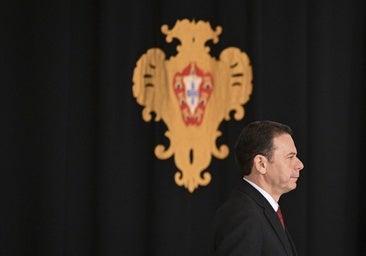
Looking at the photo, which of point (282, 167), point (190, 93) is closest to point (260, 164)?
point (282, 167)

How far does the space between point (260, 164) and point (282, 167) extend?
7 cm

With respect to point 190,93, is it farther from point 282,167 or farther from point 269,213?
point 269,213

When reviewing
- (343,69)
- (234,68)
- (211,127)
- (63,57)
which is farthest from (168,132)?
(343,69)

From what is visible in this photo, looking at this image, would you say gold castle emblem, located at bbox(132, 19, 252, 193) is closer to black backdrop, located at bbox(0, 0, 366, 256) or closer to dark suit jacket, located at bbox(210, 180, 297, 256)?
black backdrop, located at bbox(0, 0, 366, 256)

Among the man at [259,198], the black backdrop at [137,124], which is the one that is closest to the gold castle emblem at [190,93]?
the black backdrop at [137,124]

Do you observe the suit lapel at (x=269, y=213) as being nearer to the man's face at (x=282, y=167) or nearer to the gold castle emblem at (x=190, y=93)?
the man's face at (x=282, y=167)

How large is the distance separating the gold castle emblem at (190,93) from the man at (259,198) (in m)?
1.04

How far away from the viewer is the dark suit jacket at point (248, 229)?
5.91 ft

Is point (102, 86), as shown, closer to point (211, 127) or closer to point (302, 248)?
point (211, 127)

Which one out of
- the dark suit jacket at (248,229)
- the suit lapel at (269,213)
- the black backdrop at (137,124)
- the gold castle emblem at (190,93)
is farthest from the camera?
the gold castle emblem at (190,93)

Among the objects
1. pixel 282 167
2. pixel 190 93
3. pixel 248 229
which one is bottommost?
pixel 248 229

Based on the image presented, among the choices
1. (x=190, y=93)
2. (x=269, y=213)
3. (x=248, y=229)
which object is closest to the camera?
(x=248, y=229)

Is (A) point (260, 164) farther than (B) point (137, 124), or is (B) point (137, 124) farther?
(B) point (137, 124)

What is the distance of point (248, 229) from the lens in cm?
183
